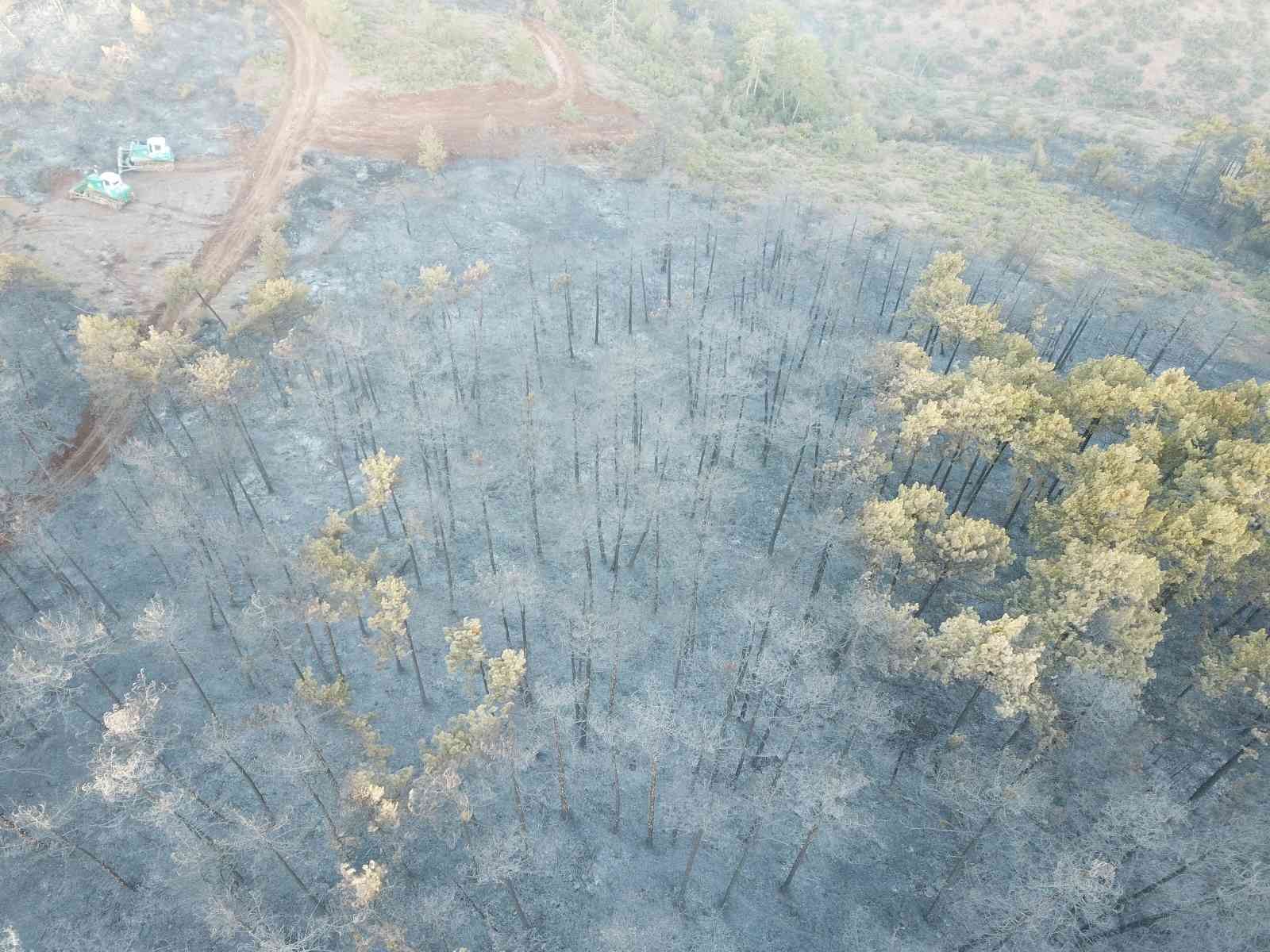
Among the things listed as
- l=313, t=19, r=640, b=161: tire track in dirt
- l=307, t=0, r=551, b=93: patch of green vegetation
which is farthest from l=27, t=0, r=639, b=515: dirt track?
l=307, t=0, r=551, b=93: patch of green vegetation

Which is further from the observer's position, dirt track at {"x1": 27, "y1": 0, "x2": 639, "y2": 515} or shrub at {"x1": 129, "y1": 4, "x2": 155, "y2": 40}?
shrub at {"x1": 129, "y1": 4, "x2": 155, "y2": 40}

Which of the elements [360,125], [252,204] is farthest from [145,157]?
[360,125]

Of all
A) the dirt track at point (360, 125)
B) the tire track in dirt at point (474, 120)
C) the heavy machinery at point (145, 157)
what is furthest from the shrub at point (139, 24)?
the tire track in dirt at point (474, 120)

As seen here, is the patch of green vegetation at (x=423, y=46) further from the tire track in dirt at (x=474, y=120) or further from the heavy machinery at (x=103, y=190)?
the heavy machinery at (x=103, y=190)

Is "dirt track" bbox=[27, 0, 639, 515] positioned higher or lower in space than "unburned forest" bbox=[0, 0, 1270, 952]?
higher

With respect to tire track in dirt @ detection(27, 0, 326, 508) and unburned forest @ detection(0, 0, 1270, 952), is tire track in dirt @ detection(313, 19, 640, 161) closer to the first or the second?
unburned forest @ detection(0, 0, 1270, 952)

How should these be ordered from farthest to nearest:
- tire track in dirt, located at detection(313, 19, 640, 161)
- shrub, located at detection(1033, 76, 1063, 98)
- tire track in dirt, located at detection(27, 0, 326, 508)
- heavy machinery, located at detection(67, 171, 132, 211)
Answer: shrub, located at detection(1033, 76, 1063, 98) < tire track in dirt, located at detection(313, 19, 640, 161) < heavy machinery, located at detection(67, 171, 132, 211) < tire track in dirt, located at detection(27, 0, 326, 508)
